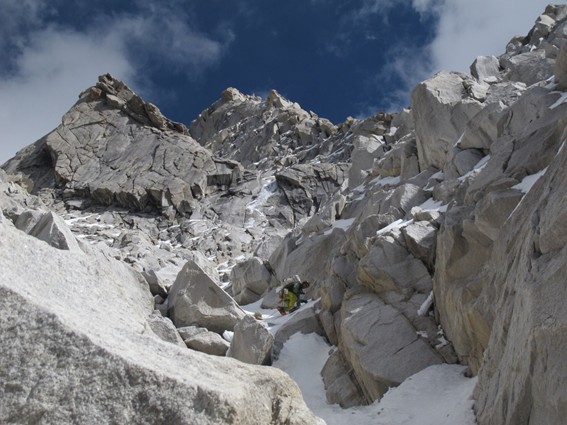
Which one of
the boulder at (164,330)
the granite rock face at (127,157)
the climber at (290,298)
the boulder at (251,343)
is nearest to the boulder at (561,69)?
the climber at (290,298)

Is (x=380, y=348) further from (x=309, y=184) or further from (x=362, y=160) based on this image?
(x=309, y=184)

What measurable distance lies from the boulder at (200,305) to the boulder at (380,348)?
538cm

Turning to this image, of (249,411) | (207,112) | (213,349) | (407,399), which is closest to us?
(249,411)

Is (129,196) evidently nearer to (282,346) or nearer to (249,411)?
(282,346)

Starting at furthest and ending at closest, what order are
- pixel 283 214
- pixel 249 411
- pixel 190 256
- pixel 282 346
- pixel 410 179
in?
1. pixel 283 214
2. pixel 190 256
3. pixel 410 179
4. pixel 282 346
5. pixel 249 411

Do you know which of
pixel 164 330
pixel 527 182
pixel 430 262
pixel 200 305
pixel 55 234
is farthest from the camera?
pixel 200 305

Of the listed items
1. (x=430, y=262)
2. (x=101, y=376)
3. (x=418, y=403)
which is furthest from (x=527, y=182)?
(x=101, y=376)

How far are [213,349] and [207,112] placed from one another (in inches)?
5186

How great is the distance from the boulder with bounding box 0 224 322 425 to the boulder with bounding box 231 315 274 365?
1301cm

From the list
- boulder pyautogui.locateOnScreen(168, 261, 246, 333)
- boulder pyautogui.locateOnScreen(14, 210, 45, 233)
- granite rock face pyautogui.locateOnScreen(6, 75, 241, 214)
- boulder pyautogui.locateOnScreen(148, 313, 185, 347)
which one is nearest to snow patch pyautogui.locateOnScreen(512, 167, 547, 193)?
boulder pyautogui.locateOnScreen(148, 313, 185, 347)

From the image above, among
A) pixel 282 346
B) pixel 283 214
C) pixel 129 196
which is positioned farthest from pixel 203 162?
pixel 282 346

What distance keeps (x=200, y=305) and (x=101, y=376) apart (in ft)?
55.1

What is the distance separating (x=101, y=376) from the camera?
5590mm

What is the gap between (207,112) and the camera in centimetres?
14650
